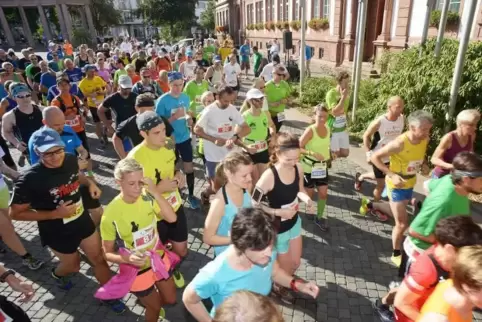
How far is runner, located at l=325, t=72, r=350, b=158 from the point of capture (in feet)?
20.3

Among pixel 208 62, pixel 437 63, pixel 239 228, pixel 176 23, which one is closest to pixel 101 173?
pixel 239 228

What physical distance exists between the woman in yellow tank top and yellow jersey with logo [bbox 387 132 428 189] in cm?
224

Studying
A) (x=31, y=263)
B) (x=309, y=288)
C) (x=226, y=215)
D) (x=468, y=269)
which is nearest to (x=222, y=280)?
(x=309, y=288)

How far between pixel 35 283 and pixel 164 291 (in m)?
2.23

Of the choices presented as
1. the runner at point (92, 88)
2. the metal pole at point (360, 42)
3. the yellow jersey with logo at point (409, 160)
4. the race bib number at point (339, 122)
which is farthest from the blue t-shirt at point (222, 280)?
the metal pole at point (360, 42)

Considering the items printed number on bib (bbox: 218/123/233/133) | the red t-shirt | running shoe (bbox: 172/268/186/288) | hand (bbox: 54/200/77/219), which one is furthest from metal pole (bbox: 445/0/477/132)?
hand (bbox: 54/200/77/219)


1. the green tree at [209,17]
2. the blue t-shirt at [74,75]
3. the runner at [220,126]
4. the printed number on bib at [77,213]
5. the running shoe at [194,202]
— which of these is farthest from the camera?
the green tree at [209,17]

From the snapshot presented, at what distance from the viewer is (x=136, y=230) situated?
2.93 meters

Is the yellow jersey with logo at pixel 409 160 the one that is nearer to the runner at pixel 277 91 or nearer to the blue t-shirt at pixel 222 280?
the blue t-shirt at pixel 222 280

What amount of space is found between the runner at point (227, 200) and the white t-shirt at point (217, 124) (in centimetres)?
212

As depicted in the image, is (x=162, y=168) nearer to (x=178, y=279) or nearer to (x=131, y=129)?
(x=131, y=129)

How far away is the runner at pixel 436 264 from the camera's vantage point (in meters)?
2.21

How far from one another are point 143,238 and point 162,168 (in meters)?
1.01

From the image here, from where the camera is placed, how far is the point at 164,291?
3188 mm
